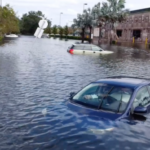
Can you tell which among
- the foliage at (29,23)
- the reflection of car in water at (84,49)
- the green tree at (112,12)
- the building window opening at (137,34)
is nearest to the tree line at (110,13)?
the green tree at (112,12)

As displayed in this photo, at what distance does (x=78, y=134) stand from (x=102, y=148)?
824 millimetres

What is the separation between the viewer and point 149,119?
8.38 m

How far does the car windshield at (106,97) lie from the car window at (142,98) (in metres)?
0.27

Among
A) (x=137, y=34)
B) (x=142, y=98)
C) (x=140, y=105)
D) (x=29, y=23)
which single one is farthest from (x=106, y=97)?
(x=29, y=23)

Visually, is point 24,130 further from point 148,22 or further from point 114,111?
point 148,22

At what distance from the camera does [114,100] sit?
8.14 m

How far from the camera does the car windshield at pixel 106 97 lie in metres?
8.01

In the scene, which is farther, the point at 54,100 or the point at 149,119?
the point at 54,100

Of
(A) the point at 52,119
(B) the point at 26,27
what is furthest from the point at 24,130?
(B) the point at 26,27

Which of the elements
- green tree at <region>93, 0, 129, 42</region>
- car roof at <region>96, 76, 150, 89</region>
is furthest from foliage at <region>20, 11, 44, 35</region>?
car roof at <region>96, 76, 150, 89</region>

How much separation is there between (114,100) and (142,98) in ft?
3.18

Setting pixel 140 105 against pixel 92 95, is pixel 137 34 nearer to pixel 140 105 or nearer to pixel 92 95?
pixel 140 105

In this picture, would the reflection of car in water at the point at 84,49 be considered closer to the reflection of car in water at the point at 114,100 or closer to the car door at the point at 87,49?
the car door at the point at 87,49

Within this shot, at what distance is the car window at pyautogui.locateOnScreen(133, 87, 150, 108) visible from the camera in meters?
8.36
